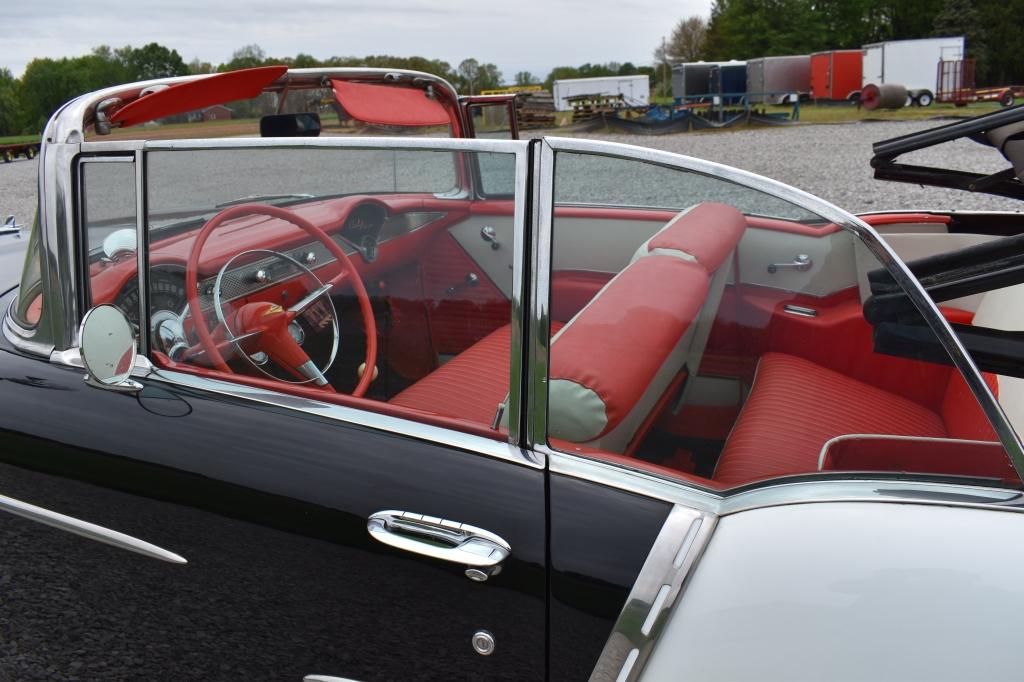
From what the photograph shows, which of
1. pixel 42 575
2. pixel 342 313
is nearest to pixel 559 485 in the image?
pixel 342 313

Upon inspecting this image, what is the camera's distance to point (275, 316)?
1963 mm

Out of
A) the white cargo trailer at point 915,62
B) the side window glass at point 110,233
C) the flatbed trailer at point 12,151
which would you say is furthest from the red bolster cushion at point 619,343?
the white cargo trailer at point 915,62

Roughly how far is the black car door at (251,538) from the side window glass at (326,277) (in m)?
0.11

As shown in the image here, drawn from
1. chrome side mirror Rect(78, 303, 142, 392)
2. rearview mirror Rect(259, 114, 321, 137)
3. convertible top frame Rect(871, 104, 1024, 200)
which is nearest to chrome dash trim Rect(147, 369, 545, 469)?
chrome side mirror Rect(78, 303, 142, 392)

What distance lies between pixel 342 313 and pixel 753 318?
3.01 ft

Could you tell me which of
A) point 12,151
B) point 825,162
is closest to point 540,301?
point 825,162

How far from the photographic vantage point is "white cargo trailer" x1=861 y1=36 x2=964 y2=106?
31.3 metres

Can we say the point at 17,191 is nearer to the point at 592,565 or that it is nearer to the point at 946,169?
the point at 946,169

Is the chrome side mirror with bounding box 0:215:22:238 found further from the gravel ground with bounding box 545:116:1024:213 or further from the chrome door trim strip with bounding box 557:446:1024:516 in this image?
the gravel ground with bounding box 545:116:1024:213

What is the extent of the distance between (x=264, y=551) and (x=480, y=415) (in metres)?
0.47

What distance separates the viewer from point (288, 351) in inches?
75.3

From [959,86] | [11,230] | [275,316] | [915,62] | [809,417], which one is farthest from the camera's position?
[915,62]

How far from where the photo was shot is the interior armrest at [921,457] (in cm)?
128

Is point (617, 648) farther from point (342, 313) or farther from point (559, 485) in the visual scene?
→ point (342, 313)
